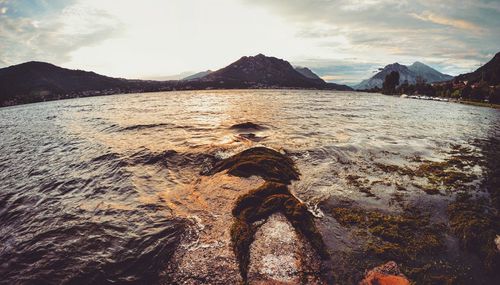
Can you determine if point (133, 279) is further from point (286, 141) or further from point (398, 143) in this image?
point (398, 143)

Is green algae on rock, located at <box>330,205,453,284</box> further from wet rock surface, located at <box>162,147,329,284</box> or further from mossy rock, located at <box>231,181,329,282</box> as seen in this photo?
wet rock surface, located at <box>162,147,329,284</box>

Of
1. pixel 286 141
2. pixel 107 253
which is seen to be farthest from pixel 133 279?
pixel 286 141

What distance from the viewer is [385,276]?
8156 millimetres

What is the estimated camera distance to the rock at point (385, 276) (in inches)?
311

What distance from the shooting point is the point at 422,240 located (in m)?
10.0

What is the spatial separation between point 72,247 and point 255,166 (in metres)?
9.95

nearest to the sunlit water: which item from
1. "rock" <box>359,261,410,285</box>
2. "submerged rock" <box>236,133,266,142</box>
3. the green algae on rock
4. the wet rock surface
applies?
"submerged rock" <box>236,133,266,142</box>

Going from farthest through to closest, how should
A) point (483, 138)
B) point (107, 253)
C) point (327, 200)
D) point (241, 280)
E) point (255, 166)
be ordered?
point (483, 138), point (255, 166), point (327, 200), point (107, 253), point (241, 280)

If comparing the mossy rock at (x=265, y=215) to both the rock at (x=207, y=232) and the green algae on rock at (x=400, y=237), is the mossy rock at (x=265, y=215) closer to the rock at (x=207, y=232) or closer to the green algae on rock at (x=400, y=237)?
the rock at (x=207, y=232)

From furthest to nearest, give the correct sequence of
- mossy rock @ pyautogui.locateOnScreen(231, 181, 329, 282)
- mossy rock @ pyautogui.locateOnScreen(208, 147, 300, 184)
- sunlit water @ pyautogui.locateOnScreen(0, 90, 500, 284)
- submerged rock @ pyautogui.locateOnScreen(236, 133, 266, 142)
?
submerged rock @ pyautogui.locateOnScreen(236, 133, 266, 142) → mossy rock @ pyautogui.locateOnScreen(208, 147, 300, 184) → sunlit water @ pyautogui.locateOnScreen(0, 90, 500, 284) → mossy rock @ pyautogui.locateOnScreen(231, 181, 329, 282)

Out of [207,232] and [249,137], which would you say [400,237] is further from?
[249,137]

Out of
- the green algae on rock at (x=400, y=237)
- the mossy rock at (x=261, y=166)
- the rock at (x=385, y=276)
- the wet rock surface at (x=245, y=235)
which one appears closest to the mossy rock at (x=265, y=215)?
the wet rock surface at (x=245, y=235)

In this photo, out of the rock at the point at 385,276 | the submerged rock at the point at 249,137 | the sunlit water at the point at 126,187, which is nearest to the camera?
the rock at the point at 385,276

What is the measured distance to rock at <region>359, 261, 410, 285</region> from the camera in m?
7.90
